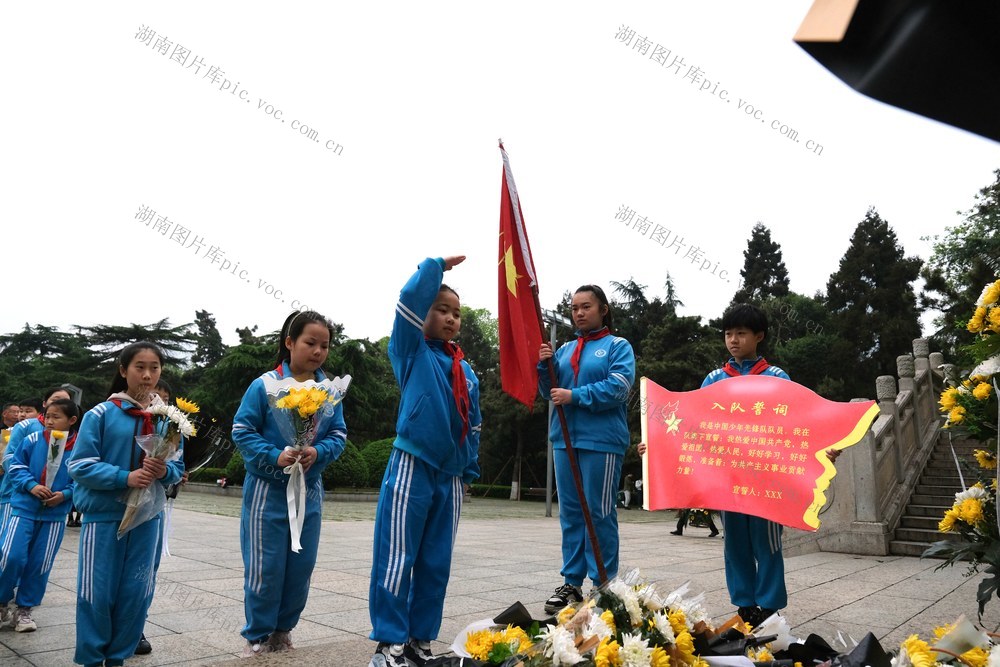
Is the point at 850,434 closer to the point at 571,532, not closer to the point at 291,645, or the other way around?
the point at 571,532

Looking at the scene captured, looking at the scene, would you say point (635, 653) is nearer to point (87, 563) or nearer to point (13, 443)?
point (87, 563)

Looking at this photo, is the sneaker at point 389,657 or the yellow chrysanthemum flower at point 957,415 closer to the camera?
the sneaker at point 389,657

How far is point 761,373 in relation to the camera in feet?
14.4

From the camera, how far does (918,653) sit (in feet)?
6.61

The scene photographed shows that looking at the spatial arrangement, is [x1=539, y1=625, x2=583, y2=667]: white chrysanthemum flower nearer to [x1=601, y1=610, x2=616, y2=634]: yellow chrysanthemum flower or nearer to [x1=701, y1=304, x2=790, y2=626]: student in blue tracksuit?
[x1=601, y1=610, x2=616, y2=634]: yellow chrysanthemum flower

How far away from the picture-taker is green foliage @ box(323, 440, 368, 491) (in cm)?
2034

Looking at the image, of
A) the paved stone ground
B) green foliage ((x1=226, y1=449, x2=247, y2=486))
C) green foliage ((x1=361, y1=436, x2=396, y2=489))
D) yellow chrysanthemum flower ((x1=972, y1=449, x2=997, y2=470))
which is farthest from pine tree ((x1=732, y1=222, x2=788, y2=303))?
yellow chrysanthemum flower ((x1=972, y1=449, x2=997, y2=470))

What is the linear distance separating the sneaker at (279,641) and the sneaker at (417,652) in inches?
28.8

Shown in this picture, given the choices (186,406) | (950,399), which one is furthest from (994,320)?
(186,406)

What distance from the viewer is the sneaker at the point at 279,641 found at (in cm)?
335

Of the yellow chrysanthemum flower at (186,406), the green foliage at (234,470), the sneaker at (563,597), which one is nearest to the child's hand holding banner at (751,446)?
the sneaker at (563,597)

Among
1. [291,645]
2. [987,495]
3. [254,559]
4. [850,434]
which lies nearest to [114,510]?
[254,559]

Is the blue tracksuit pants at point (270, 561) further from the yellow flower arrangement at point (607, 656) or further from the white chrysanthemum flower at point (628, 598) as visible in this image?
the yellow flower arrangement at point (607, 656)

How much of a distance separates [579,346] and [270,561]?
230cm
